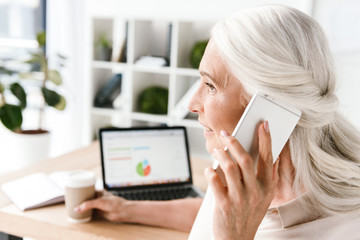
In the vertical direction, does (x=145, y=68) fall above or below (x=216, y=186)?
below

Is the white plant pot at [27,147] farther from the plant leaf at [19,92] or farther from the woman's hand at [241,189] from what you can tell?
the woman's hand at [241,189]

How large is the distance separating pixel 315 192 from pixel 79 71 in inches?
122

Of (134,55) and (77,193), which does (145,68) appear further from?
(77,193)

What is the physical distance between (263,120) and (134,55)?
2331mm

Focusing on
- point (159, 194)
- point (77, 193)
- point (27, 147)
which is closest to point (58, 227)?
point (77, 193)

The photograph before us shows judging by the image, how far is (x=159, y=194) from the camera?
144cm

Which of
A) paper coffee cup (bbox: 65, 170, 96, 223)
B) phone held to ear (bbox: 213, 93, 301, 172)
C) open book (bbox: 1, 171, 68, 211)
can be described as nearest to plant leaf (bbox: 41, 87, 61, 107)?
open book (bbox: 1, 171, 68, 211)

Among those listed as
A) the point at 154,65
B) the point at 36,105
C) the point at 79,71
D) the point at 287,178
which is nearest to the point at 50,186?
the point at 287,178

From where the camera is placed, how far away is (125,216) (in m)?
1.19

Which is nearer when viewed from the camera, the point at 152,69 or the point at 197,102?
the point at 197,102

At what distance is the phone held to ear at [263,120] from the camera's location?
849 millimetres

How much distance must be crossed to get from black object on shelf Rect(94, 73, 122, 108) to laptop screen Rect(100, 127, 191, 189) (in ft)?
5.83

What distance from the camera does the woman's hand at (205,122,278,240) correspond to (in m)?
0.81

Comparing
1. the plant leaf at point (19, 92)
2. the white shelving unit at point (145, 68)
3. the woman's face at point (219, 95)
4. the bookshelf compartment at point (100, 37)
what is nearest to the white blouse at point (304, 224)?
the woman's face at point (219, 95)
